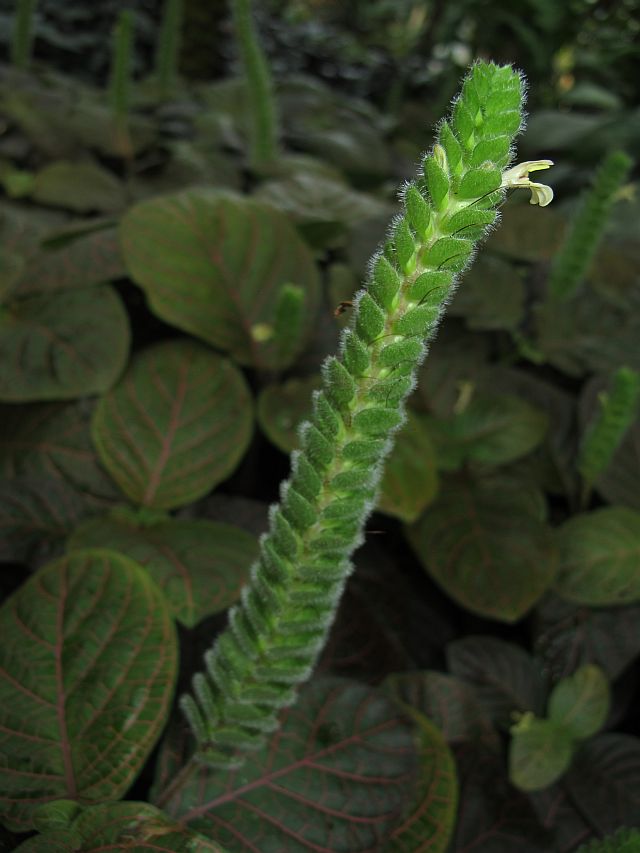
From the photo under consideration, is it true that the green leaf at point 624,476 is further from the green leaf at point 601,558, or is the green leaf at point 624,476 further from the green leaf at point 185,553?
the green leaf at point 185,553

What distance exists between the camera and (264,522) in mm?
903

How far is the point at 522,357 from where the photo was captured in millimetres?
1276

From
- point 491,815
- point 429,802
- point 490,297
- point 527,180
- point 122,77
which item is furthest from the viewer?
point 122,77

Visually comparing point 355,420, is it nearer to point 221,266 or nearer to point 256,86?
point 221,266

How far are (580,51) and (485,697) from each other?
2790 mm

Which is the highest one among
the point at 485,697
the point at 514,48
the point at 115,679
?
the point at 514,48

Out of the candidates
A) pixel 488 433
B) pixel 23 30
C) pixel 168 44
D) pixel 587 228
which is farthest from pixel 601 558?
pixel 23 30

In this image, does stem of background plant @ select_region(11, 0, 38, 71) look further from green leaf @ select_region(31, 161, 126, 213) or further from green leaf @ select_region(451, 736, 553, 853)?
green leaf @ select_region(451, 736, 553, 853)

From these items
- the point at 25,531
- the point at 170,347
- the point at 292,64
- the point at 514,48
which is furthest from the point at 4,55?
the point at 25,531

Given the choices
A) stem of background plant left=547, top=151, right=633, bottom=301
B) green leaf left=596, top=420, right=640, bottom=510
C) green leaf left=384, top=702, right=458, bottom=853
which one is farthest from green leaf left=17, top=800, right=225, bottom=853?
stem of background plant left=547, top=151, right=633, bottom=301

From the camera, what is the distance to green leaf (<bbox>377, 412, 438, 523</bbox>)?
0.86 m

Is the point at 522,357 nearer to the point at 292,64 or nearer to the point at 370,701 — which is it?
the point at 370,701

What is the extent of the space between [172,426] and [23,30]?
1.45m

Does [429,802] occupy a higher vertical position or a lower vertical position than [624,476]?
lower
